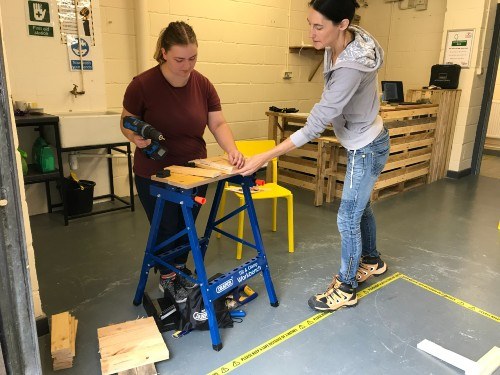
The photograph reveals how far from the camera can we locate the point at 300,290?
247cm

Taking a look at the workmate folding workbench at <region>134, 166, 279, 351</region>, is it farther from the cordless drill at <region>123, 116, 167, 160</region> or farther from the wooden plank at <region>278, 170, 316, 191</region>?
the wooden plank at <region>278, 170, 316, 191</region>

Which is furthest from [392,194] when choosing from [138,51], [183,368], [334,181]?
[183,368]

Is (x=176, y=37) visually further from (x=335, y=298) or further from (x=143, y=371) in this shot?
(x=335, y=298)

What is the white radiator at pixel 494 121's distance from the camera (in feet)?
20.6

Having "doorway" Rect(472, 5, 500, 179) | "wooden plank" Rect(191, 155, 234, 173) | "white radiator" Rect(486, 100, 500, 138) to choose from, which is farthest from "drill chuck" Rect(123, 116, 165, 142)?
"white radiator" Rect(486, 100, 500, 138)

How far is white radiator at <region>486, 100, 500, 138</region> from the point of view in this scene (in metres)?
6.29

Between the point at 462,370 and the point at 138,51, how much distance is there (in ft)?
11.7

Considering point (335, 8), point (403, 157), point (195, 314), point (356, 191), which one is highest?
point (335, 8)

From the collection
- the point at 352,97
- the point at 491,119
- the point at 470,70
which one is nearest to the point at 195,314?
the point at 352,97

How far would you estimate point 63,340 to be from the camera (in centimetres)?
184

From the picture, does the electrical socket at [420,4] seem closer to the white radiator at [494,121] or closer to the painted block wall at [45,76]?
the white radiator at [494,121]

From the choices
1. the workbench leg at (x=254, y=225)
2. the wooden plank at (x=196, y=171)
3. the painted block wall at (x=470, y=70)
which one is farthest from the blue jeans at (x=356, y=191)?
the painted block wall at (x=470, y=70)

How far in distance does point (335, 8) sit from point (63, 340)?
1.90 metres

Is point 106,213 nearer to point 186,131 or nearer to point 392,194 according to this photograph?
point 186,131
